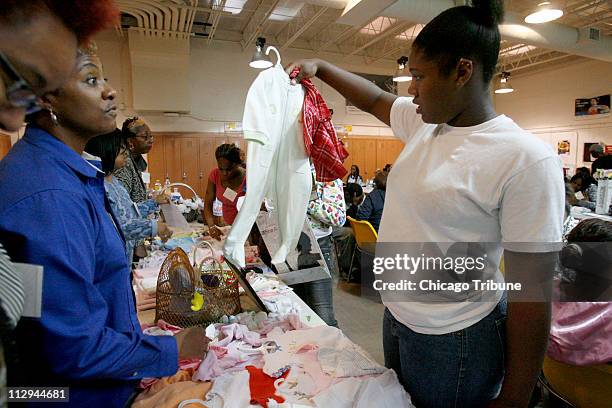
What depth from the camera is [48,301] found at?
0.73 m

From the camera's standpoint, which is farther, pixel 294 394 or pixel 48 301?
pixel 294 394

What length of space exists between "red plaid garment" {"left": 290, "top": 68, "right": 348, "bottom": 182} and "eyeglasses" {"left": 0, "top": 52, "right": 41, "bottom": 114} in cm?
111

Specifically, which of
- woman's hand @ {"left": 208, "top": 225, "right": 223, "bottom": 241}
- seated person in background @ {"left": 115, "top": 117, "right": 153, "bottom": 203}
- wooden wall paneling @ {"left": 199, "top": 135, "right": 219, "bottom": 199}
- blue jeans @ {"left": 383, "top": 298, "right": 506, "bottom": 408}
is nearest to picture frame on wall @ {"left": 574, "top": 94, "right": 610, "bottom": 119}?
wooden wall paneling @ {"left": 199, "top": 135, "right": 219, "bottom": 199}

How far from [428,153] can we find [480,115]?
0.15 meters

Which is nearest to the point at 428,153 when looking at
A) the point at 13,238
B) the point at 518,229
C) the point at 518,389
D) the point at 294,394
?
the point at 518,229

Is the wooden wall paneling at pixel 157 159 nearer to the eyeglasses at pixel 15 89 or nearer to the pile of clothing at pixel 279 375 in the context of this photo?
the pile of clothing at pixel 279 375

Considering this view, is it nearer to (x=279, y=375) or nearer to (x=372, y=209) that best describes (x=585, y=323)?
(x=279, y=375)

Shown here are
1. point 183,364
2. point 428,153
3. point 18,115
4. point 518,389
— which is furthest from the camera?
point 183,364

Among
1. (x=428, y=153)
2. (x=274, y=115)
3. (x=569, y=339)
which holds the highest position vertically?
(x=274, y=115)

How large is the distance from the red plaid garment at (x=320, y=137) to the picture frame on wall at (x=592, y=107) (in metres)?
11.6

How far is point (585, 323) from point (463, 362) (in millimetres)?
1033

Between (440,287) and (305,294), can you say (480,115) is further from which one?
(305,294)

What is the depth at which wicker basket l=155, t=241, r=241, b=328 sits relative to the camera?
1.68 metres

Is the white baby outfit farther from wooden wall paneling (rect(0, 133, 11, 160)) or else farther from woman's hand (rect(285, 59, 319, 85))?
wooden wall paneling (rect(0, 133, 11, 160))
